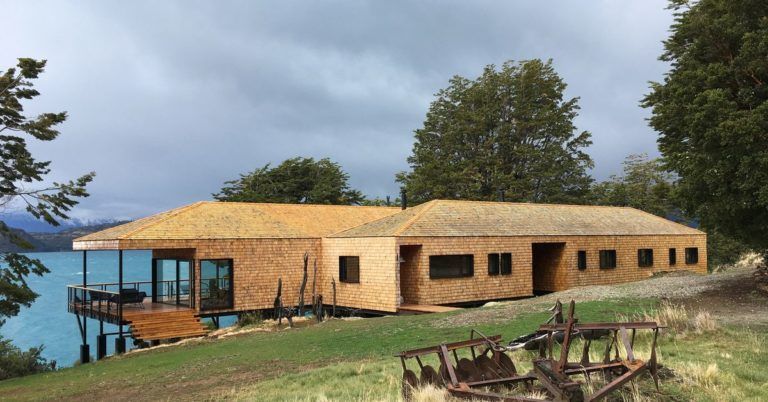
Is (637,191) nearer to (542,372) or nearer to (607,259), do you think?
(607,259)

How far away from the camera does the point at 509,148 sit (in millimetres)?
50375

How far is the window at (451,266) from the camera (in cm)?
2439

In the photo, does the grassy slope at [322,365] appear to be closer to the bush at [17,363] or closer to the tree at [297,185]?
the bush at [17,363]

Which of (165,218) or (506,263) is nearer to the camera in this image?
(165,218)

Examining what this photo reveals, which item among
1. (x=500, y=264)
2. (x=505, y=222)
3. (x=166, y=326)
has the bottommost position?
(x=166, y=326)

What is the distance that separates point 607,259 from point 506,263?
6901mm

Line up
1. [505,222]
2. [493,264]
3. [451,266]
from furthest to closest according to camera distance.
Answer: [505,222], [493,264], [451,266]

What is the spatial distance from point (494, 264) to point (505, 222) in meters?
2.60

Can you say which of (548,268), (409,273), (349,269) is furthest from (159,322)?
(548,268)

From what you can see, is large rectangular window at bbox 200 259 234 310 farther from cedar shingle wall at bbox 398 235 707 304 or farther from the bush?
the bush

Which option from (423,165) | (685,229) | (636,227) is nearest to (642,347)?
(636,227)

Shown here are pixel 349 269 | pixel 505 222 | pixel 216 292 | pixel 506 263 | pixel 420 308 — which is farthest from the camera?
pixel 505 222

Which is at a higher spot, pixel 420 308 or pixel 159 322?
pixel 420 308

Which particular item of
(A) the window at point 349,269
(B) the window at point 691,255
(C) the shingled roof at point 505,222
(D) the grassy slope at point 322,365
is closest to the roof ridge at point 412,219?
(C) the shingled roof at point 505,222
